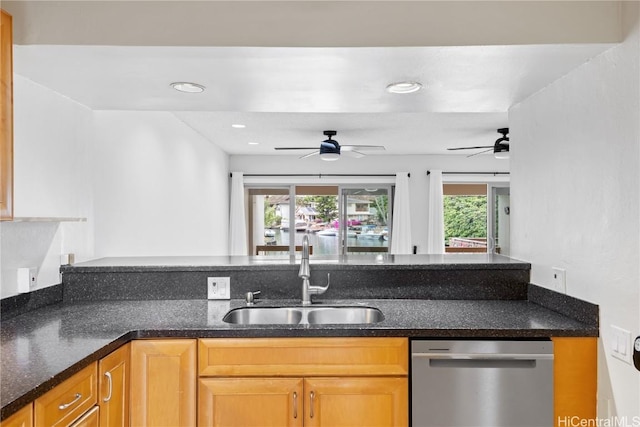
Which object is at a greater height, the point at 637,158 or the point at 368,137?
the point at 368,137

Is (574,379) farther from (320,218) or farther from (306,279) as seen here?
(320,218)

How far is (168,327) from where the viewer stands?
5.58ft

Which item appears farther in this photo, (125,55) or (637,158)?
(125,55)

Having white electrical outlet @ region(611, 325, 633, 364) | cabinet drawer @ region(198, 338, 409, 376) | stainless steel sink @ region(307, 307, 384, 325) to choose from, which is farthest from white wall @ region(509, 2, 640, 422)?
stainless steel sink @ region(307, 307, 384, 325)

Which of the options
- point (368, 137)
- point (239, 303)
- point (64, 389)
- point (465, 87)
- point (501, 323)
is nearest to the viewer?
point (64, 389)

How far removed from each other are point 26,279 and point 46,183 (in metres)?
0.45

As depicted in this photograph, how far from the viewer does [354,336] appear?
1.70 meters

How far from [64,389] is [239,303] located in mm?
967

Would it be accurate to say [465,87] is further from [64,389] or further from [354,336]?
[64,389]

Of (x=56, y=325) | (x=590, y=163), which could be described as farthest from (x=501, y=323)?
(x=56, y=325)

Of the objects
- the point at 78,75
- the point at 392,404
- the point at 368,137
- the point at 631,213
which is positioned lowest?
the point at 392,404

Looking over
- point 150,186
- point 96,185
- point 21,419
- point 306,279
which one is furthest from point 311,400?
point 150,186

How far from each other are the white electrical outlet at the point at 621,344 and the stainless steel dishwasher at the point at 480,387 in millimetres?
212

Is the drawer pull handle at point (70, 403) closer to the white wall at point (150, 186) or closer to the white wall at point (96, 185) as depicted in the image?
the white wall at point (96, 185)
